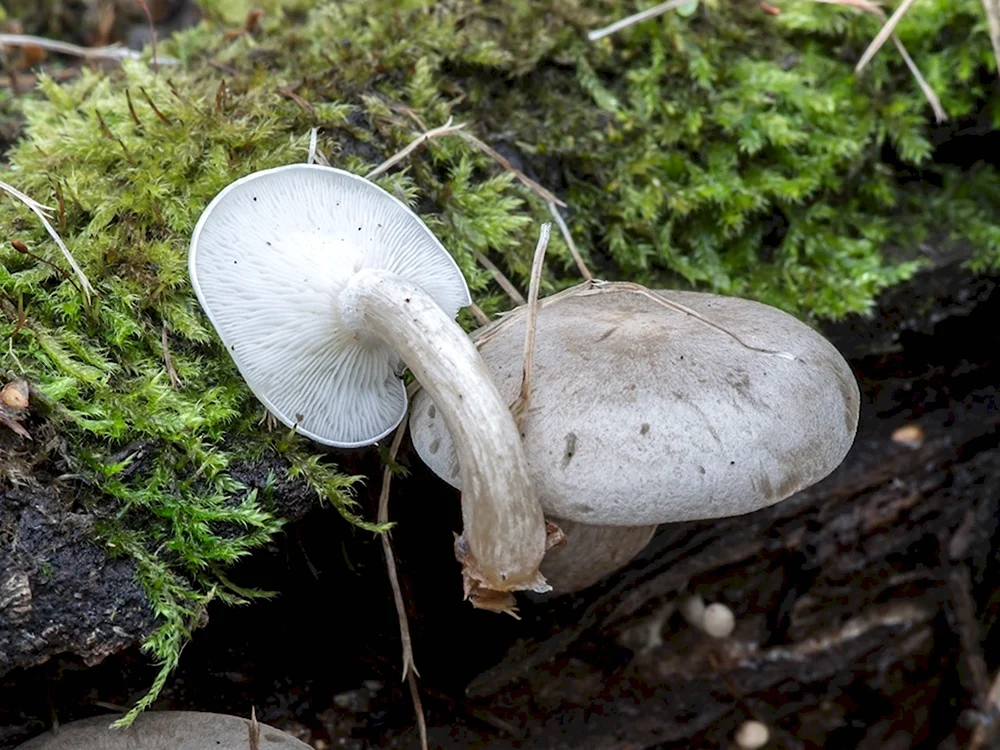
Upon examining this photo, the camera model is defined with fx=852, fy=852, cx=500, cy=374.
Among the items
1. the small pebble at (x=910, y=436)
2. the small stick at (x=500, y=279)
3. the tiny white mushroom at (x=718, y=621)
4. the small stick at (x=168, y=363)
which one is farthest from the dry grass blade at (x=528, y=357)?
the small pebble at (x=910, y=436)

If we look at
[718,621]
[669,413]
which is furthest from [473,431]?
[718,621]

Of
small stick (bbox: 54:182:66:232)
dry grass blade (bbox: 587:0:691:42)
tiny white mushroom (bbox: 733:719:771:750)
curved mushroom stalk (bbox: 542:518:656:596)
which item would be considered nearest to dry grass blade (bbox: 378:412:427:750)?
curved mushroom stalk (bbox: 542:518:656:596)

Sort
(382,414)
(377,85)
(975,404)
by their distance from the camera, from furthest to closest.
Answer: (975,404) → (377,85) → (382,414)

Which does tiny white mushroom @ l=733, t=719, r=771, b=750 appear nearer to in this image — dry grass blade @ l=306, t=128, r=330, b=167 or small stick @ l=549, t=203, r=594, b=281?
small stick @ l=549, t=203, r=594, b=281

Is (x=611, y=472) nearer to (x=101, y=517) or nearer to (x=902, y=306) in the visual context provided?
(x=101, y=517)

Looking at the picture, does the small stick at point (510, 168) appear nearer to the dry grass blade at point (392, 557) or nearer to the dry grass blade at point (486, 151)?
the dry grass blade at point (486, 151)

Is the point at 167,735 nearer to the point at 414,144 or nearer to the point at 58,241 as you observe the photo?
the point at 58,241

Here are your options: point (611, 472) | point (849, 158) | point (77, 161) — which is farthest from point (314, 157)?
point (849, 158)
